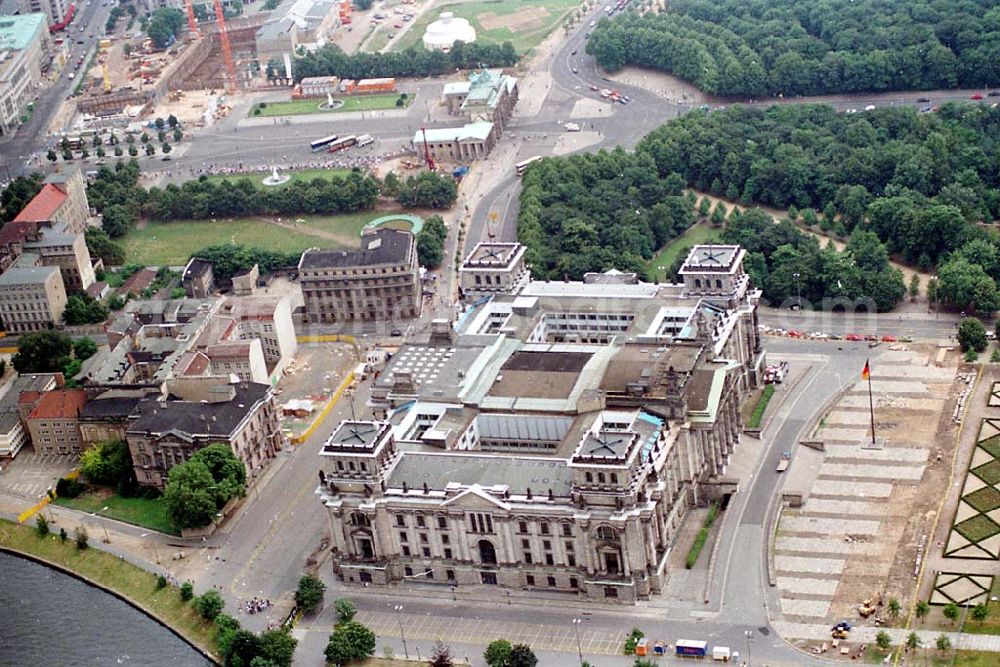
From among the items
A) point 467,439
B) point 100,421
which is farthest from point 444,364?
point 100,421

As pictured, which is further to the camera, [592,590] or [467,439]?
[467,439]

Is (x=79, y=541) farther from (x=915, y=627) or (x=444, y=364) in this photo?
(x=915, y=627)

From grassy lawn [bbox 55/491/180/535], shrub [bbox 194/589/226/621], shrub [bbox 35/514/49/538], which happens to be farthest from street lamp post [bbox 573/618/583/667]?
shrub [bbox 35/514/49/538]

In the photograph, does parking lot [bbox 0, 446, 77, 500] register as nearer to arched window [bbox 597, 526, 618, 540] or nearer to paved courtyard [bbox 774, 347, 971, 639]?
arched window [bbox 597, 526, 618, 540]

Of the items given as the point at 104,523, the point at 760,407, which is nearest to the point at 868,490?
the point at 760,407

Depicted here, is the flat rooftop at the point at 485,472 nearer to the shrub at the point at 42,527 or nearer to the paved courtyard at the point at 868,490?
the paved courtyard at the point at 868,490

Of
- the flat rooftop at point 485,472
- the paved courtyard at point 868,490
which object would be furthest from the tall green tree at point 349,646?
the paved courtyard at point 868,490

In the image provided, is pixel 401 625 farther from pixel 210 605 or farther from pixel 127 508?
pixel 127 508
